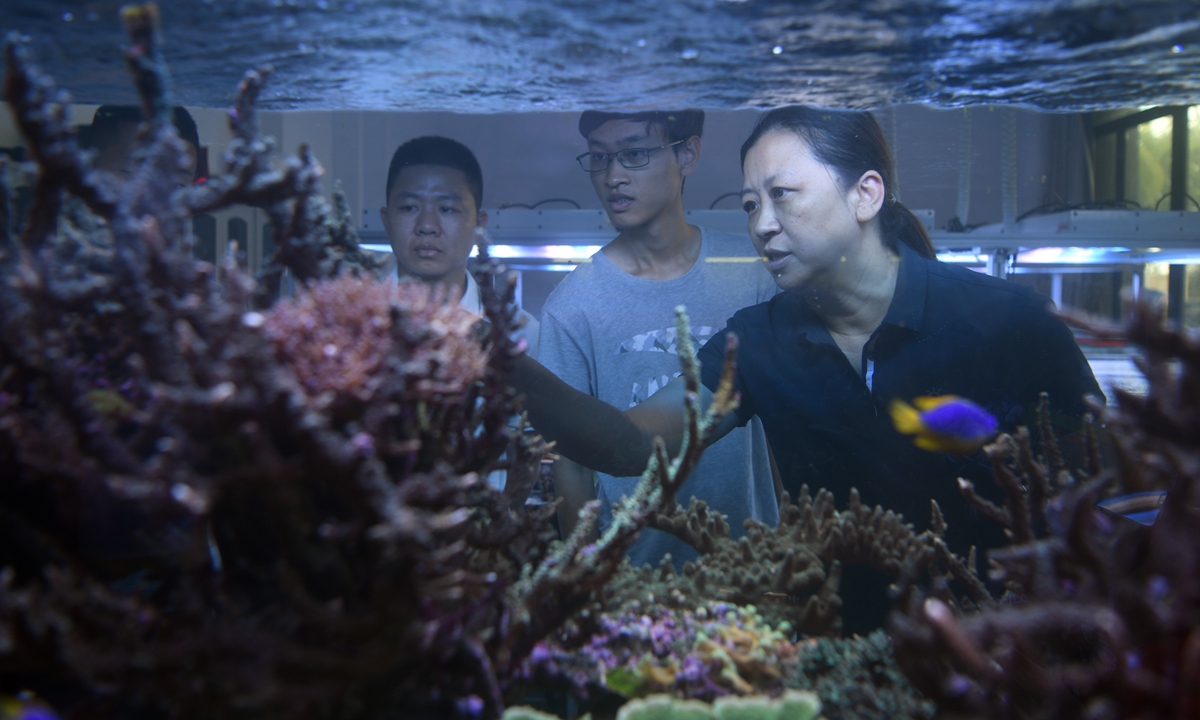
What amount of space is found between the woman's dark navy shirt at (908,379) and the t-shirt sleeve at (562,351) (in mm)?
602

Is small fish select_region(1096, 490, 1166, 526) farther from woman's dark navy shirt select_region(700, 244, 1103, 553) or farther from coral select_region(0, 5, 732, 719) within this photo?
coral select_region(0, 5, 732, 719)

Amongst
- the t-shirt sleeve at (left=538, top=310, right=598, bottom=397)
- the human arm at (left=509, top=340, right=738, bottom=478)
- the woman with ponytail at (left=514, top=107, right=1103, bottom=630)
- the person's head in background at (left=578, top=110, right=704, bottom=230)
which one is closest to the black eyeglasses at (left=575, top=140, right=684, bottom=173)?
the person's head in background at (left=578, top=110, right=704, bottom=230)

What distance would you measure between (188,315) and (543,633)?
34.4 inches

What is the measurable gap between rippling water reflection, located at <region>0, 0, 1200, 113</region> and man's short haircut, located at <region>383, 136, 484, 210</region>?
930 mm

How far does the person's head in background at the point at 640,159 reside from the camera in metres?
Answer: 2.83

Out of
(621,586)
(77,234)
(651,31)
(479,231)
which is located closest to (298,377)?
(479,231)

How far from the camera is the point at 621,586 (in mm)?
1733

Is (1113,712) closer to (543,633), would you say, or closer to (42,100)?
(543,633)

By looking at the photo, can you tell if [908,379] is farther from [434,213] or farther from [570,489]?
[434,213]

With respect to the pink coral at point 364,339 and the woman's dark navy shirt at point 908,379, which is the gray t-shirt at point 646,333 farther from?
the pink coral at point 364,339

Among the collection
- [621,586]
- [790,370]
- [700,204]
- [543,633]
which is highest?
[700,204]

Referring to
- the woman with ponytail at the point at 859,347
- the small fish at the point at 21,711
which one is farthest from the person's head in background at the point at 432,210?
the small fish at the point at 21,711

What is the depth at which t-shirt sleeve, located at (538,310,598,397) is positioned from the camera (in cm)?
291

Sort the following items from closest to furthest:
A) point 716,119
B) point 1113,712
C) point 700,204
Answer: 1. point 1113,712
2. point 716,119
3. point 700,204
